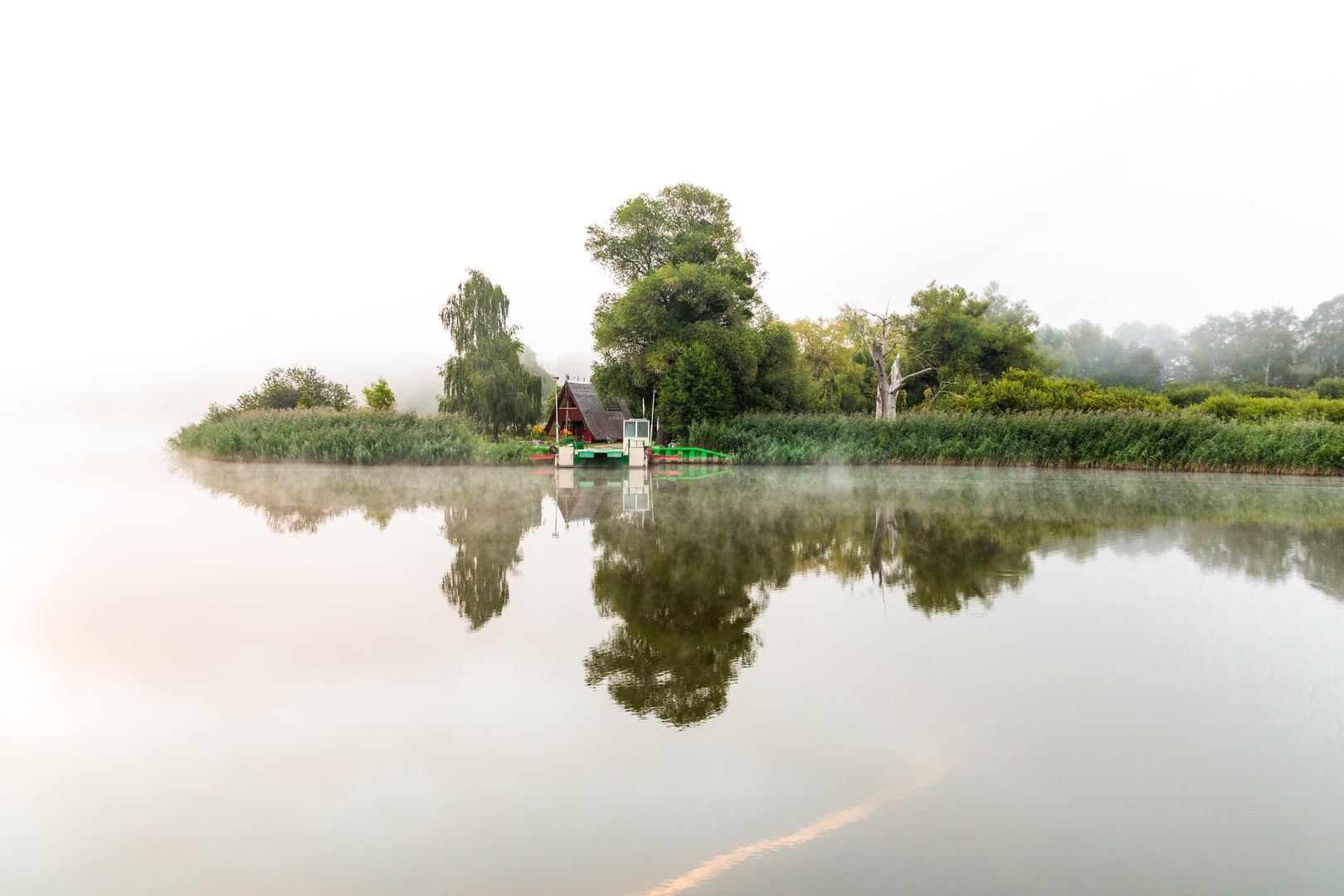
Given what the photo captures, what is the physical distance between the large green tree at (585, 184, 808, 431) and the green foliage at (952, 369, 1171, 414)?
27.0 ft

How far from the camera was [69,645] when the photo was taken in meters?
4.67

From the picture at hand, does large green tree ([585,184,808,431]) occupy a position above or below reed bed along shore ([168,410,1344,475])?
above

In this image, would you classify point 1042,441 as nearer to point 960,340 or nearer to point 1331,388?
point 960,340

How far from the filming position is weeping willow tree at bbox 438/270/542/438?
3125cm

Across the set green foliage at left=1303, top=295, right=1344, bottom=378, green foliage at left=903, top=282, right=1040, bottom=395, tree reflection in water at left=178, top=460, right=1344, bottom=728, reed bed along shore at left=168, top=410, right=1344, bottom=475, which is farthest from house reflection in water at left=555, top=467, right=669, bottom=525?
green foliage at left=1303, top=295, right=1344, bottom=378

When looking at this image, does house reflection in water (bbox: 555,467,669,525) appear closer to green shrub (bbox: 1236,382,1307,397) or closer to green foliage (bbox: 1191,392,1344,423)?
green foliage (bbox: 1191,392,1344,423)

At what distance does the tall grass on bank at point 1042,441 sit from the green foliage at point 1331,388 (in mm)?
30671

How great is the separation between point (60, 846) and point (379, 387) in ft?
173

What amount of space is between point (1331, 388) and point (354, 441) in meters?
57.9

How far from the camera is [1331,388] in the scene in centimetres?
4559

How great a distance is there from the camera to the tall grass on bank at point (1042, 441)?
21641 mm

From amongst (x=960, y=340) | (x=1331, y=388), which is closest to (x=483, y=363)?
(x=960, y=340)

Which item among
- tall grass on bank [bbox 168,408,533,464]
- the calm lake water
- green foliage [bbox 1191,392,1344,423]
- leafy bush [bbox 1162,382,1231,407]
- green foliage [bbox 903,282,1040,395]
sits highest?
green foliage [bbox 903,282,1040,395]

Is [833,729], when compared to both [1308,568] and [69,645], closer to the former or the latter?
[69,645]
